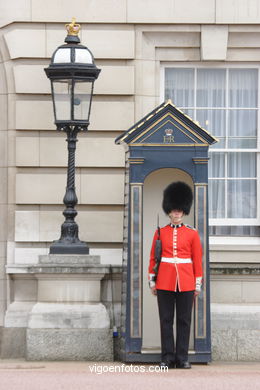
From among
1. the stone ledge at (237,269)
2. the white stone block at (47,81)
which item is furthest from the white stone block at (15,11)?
the stone ledge at (237,269)

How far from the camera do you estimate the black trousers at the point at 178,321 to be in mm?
Answer: 11281

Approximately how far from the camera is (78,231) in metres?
12.5

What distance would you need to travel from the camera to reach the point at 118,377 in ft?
35.0

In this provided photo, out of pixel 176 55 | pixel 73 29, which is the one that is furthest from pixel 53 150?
pixel 176 55

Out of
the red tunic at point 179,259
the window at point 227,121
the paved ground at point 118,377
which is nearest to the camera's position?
the paved ground at point 118,377

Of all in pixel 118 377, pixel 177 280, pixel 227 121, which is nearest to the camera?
pixel 118 377

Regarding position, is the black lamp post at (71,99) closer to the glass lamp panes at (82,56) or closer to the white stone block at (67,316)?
the glass lamp panes at (82,56)

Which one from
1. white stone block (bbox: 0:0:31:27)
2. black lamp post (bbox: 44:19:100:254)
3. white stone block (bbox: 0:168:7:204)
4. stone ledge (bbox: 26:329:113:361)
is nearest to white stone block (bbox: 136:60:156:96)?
black lamp post (bbox: 44:19:100:254)

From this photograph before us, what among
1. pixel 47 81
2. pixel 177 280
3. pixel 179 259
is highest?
pixel 47 81

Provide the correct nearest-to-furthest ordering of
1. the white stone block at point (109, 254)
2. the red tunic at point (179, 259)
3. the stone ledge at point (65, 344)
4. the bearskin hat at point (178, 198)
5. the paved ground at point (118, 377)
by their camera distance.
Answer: the paved ground at point (118, 377) → the red tunic at point (179, 259) → the bearskin hat at point (178, 198) → the stone ledge at point (65, 344) → the white stone block at point (109, 254)

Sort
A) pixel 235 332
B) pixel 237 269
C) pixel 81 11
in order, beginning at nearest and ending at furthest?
pixel 235 332
pixel 237 269
pixel 81 11

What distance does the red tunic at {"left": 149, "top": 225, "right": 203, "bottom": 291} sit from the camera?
1127 centimetres

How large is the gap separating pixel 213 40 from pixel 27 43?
5.96ft

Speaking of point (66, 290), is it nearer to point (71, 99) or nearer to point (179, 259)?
point (179, 259)
